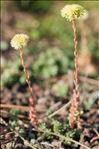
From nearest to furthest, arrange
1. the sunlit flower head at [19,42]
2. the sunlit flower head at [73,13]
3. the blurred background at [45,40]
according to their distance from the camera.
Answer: the sunlit flower head at [73,13] → the sunlit flower head at [19,42] → the blurred background at [45,40]

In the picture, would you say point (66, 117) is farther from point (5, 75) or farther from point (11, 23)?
point (11, 23)

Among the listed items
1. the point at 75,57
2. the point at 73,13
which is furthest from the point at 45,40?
the point at 73,13

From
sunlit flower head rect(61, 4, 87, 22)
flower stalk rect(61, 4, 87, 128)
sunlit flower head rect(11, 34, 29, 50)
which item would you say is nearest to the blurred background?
flower stalk rect(61, 4, 87, 128)

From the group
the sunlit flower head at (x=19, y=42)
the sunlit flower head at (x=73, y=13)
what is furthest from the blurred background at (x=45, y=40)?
the sunlit flower head at (x=73, y=13)

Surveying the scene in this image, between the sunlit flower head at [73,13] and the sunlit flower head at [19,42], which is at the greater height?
the sunlit flower head at [73,13]

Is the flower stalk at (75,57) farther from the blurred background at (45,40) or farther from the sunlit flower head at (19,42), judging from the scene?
the blurred background at (45,40)

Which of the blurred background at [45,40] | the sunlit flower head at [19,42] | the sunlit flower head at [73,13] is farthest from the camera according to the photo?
the blurred background at [45,40]

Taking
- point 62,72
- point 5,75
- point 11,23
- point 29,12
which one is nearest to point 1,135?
point 5,75

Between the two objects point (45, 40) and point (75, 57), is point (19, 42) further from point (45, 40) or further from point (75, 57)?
point (45, 40)
